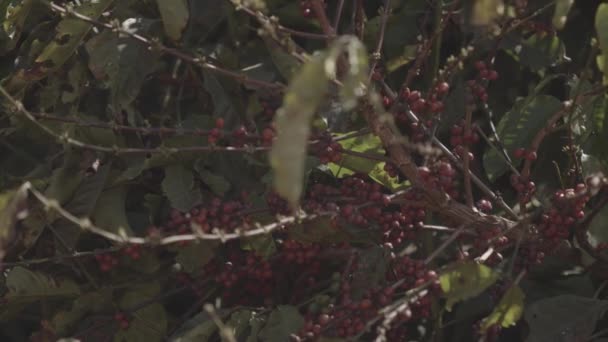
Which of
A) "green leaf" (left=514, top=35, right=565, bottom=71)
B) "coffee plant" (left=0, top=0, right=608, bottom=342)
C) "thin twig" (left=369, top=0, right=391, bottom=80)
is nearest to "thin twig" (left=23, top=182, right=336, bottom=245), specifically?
"coffee plant" (left=0, top=0, right=608, bottom=342)

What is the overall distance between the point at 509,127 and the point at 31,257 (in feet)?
2.65

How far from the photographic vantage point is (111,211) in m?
1.46

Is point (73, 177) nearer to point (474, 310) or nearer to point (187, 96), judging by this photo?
point (187, 96)

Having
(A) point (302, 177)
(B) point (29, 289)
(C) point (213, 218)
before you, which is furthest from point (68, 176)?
(A) point (302, 177)

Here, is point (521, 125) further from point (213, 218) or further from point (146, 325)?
point (146, 325)

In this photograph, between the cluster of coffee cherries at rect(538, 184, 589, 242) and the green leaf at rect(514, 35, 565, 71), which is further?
the green leaf at rect(514, 35, 565, 71)

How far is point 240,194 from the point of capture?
147 cm

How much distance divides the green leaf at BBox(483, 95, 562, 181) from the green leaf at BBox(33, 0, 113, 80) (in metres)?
0.64

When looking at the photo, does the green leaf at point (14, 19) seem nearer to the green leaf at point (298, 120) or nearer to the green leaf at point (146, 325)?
the green leaf at point (146, 325)

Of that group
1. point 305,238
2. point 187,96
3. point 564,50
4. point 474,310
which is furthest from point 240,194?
point 564,50

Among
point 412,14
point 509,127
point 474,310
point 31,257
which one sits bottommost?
point 474,310

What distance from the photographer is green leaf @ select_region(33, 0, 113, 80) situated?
4.77 ft

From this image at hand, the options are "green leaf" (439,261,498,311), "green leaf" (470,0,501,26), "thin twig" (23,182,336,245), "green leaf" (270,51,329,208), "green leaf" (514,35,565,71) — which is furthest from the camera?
"green leaf" (514,35,565,71)

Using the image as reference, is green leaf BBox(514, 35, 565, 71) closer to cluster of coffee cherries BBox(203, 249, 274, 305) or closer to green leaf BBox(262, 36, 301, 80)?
green leaf BBox(262, 36, 301, 80)
